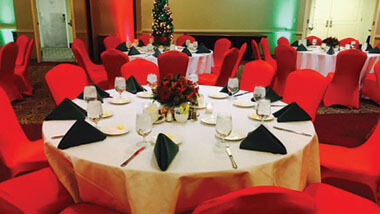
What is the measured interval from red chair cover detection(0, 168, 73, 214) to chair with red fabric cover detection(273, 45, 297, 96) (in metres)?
3.89

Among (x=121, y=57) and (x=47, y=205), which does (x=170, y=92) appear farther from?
(x=121, y=57)

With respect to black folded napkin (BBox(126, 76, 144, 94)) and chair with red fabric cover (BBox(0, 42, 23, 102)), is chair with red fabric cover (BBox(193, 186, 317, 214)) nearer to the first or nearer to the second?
black folded napkin (BBox(126, 76, 144, 94))

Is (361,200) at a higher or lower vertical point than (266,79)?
lower

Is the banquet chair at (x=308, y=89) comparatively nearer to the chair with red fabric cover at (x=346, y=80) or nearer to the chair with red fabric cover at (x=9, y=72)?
the chair with red fabric cover at (x=346, y=80)

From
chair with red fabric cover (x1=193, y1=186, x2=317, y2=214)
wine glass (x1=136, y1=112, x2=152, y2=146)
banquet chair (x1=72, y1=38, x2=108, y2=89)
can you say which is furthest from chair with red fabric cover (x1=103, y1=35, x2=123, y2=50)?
chair with red fabric cover (x1=193, y1=186, x2=317, y2=214)

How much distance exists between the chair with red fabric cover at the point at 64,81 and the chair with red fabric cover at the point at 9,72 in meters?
2.30

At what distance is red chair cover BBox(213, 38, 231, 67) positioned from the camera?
6239 millimetres

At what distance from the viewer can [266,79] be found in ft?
9.95

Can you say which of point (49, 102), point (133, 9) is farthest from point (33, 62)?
point (49, 102)

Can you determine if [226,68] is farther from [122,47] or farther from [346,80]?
[122,47]

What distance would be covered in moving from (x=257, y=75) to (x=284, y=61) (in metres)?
1.89

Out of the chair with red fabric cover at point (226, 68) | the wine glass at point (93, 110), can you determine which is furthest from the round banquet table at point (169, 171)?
the chair with red fabric cover at point (226, 68)

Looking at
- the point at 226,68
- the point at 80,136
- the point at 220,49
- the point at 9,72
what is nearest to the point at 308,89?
the point at 226,68

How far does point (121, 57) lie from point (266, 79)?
6.29 ft
